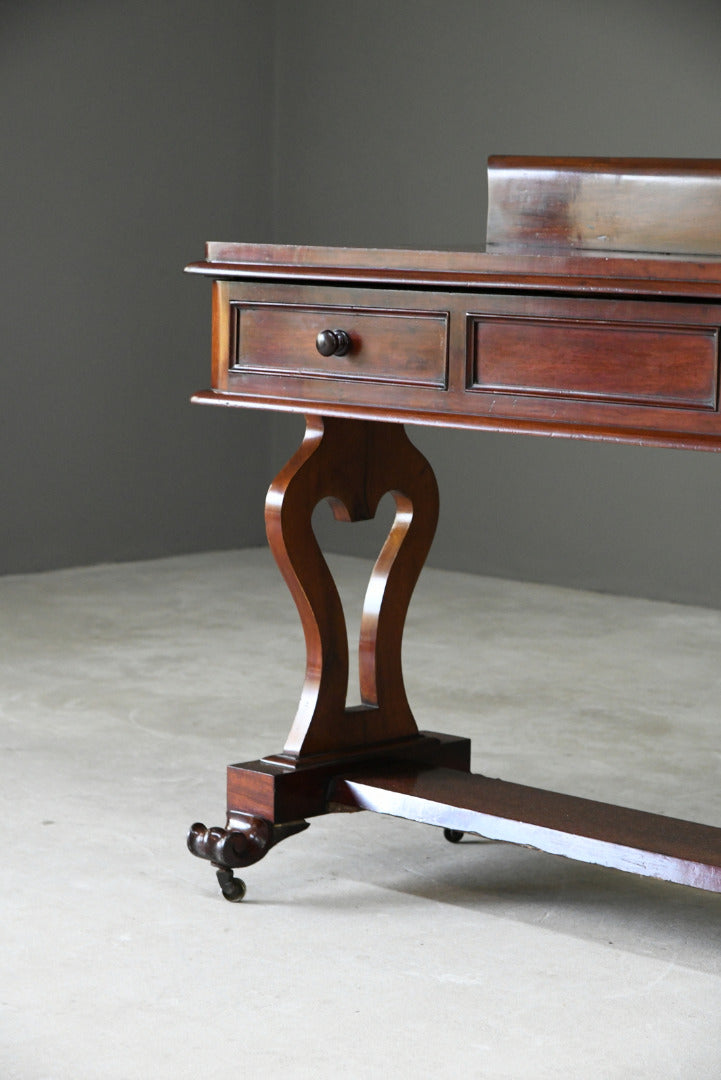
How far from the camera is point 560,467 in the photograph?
5887mm

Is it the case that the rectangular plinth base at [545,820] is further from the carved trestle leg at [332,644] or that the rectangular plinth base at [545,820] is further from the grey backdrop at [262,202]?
the grey backdrop at [262,202]

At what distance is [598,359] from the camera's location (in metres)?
2.17

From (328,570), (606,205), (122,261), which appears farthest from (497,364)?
(122,261)

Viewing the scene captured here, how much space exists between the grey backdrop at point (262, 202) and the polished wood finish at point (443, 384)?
301 cm

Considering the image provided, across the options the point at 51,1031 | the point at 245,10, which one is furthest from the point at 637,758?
the point at 245,10

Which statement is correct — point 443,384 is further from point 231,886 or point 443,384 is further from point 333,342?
point 231,886

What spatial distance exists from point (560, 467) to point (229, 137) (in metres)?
1.94

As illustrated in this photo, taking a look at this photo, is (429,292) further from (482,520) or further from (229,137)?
(229,137)

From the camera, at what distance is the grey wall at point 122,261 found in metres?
5.91

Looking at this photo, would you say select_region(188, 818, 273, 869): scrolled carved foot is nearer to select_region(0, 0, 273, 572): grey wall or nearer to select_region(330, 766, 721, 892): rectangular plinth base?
select_region(330, 766, 721, 892): rectangular plinth base

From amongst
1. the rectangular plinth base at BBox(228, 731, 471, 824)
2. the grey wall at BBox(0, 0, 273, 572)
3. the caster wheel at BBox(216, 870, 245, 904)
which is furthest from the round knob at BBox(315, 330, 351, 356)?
the grey wall at BBox(0, 0, 273, 572)

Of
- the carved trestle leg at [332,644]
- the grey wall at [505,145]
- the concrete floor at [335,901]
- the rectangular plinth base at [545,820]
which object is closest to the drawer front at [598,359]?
the carved trestle leg at [332,644]

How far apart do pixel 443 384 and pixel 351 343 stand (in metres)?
0.18

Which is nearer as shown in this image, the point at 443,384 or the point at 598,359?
the point at 598,359
